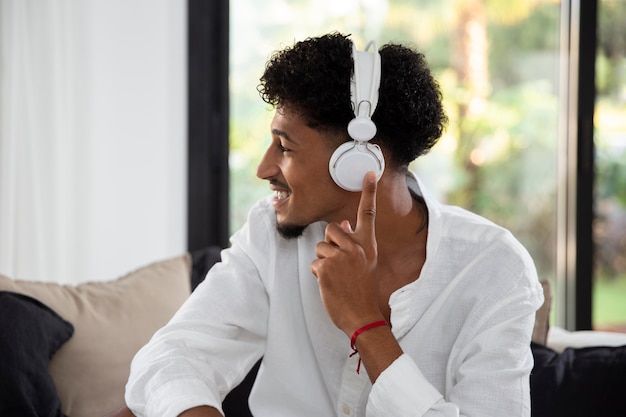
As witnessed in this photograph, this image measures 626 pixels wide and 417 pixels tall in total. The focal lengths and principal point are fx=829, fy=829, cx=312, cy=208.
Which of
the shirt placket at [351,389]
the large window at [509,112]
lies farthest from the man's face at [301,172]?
the large window at [509,112]

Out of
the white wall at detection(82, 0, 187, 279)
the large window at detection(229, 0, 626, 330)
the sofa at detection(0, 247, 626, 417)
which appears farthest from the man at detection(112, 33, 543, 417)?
the large window at detection(229, 0, 626, 330)

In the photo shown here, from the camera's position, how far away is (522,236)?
3.32 metres

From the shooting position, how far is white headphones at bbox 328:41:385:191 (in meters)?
1.36

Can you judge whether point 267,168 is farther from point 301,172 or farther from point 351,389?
point 351,389

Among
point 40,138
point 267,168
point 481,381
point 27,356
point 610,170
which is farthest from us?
point 610,170

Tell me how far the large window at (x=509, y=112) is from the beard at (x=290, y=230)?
5.14 feet

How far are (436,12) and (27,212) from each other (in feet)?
5.58

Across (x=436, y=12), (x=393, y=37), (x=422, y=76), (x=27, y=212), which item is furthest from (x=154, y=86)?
(x=422, y=76)

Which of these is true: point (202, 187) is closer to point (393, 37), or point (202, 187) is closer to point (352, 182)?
point (393, 37)

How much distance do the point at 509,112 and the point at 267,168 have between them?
2002 millimetres

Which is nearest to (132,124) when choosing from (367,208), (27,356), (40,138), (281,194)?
(40,138)

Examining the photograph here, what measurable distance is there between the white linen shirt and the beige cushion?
476 millimetres

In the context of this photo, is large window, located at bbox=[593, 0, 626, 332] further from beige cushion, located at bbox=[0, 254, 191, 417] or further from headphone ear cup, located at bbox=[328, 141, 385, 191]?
headphone ear cup, located at bbox=[328, 141, 385, 191]

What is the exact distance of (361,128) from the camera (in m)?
1.37
